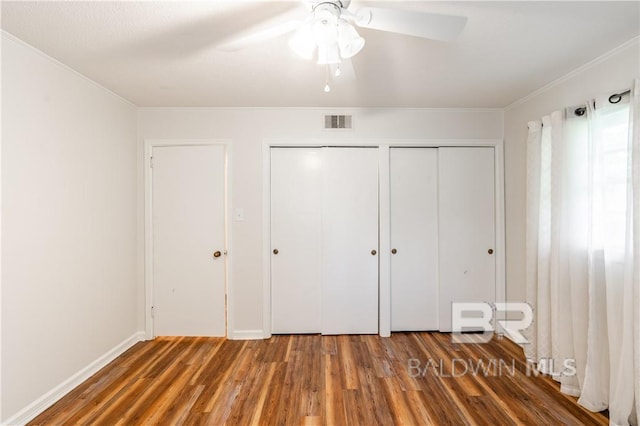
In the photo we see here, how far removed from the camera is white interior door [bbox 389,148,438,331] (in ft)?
10.0

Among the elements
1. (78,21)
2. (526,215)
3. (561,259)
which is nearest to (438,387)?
(561,259)

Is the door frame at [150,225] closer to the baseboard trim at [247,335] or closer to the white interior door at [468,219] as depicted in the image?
the baseboard trim at [247,335]

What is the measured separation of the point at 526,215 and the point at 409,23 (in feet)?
7.30

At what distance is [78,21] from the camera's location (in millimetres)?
1563

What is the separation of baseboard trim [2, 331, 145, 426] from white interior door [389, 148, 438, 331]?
269 centimetres

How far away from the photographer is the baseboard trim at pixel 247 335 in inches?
115

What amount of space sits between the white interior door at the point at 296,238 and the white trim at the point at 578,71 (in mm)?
2008

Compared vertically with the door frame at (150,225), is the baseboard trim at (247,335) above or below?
below

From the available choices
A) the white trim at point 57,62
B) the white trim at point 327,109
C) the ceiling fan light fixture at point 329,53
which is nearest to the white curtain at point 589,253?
the white trim at point 327,109

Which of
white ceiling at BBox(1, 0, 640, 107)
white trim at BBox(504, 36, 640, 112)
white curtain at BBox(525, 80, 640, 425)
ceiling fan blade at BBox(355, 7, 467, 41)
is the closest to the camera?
ceiling fan blade at BBox(355, 7, 467, 41)

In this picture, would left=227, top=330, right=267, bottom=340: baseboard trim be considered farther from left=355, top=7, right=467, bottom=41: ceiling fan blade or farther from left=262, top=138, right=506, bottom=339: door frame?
left=355, top=7, right=467, bottom=41: ceiling fan blade

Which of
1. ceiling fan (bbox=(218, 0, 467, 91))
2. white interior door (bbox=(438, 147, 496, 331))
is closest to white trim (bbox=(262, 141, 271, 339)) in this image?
ceiling fan (bbox=(218, 0, 467, 91))

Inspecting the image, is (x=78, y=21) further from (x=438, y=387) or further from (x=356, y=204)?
(x=438, y=387)

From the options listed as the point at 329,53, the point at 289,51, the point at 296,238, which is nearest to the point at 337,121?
the point at 289,51
